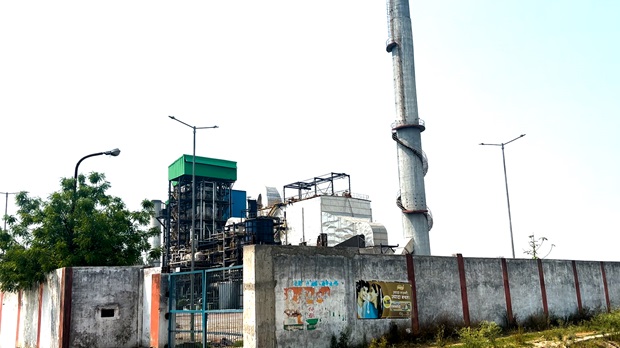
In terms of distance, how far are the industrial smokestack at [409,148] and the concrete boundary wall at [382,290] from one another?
67.4 feet

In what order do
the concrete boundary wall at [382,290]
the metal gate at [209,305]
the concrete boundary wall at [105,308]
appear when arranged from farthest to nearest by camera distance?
the concrete boundary wall at [105,308], the metal gate at [209,305], the concrete boundary wall at [382,290]

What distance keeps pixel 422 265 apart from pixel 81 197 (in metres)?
16.0

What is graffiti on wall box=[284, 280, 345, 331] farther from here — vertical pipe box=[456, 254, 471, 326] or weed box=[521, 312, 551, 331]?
weed box=[521, 312, 551, 331]

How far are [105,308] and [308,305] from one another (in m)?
9.12

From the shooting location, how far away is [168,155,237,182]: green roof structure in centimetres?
6131

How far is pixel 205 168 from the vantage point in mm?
62719

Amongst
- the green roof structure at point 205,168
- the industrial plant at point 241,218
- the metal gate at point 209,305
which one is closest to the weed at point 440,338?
the metal gate at point 209,305

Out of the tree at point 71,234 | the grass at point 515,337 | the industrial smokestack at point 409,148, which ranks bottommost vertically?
the grass at point 515,337

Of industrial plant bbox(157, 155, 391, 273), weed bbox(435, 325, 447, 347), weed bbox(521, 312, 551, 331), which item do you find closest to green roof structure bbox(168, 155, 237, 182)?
industrial plant bbox(157, 155, 391, 273)

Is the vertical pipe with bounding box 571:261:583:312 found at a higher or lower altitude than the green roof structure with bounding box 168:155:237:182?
lower

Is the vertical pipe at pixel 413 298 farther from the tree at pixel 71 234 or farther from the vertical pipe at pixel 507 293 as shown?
the tree at pixel 71 234

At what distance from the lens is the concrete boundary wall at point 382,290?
16078 millimetres

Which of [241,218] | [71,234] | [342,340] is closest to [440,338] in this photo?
[342,340]

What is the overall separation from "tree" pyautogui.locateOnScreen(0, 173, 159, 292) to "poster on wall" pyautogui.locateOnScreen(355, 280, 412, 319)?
11.4m
